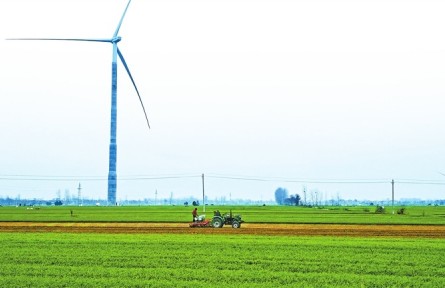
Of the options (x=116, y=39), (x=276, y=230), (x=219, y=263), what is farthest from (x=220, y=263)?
(x=116, y=39)

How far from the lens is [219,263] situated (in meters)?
25.0

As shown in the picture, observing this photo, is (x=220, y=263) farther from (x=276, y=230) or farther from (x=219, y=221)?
(x=276, y=230)

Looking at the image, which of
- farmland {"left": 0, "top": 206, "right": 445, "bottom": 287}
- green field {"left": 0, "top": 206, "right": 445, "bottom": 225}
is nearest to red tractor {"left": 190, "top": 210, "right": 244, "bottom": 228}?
farmland {"left": 0, "top": 206, "right": 445, "bottom": 287}

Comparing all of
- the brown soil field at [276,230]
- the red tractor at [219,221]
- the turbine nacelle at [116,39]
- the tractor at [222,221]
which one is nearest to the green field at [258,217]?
the brown soil field at [276,230]

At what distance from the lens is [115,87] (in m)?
146

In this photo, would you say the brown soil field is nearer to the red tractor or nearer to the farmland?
the red tractor

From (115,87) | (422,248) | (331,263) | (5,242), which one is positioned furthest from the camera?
(115,87)

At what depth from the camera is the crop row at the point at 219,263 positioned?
20391 millimetres

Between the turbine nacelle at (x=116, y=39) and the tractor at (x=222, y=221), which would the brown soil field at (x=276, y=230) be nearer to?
the tractor at (x=222, y=221)

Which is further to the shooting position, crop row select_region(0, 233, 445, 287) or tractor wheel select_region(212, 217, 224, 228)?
tractor wheel select_region(212, 217, 224, 228)

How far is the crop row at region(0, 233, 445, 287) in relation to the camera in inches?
803

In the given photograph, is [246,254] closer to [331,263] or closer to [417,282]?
[331,263]

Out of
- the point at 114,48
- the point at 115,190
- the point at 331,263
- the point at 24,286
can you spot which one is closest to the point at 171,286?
the point at 24,286

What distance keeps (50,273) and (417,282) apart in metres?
15.2
